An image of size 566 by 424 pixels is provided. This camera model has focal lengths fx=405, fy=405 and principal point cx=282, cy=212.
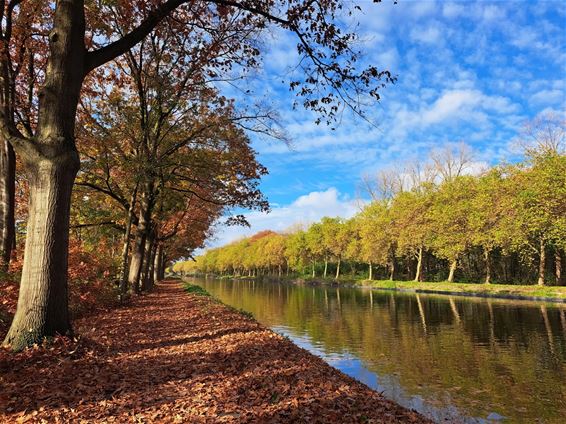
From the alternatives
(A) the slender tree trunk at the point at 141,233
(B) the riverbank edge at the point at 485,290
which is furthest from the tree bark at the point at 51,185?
(B) the riverbank edge at the point at 485,290

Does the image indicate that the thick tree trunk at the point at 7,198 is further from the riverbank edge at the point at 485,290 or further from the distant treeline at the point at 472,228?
the distant treeline at the point at 472,228

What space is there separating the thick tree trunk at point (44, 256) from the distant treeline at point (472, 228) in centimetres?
3678

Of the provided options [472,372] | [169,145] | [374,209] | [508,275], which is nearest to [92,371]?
[472,372]

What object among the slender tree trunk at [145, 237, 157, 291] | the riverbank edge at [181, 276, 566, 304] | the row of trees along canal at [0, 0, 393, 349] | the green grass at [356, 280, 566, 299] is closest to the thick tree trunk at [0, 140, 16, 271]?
the row of trees along canal at [0, 0, 393, 349]

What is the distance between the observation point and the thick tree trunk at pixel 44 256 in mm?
7402

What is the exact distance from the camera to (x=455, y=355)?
1390cm

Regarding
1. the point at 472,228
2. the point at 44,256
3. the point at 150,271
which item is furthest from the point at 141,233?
the point at 472,228

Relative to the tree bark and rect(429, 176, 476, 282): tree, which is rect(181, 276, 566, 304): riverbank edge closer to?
rect(429, 176, 476, 282): tree

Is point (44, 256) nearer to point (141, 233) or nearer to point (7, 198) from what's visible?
point (7, 198)

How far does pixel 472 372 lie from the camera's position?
11766mm

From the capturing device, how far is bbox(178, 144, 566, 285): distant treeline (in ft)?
119

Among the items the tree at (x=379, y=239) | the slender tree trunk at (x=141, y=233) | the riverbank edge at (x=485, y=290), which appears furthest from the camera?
the tree at (x=379, y=239)

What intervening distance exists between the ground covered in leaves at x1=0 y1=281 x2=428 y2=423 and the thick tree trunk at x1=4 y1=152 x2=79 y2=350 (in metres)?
0.46

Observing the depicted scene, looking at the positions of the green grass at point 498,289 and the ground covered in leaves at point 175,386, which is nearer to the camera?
the ground covered in leaves at point 175,386
